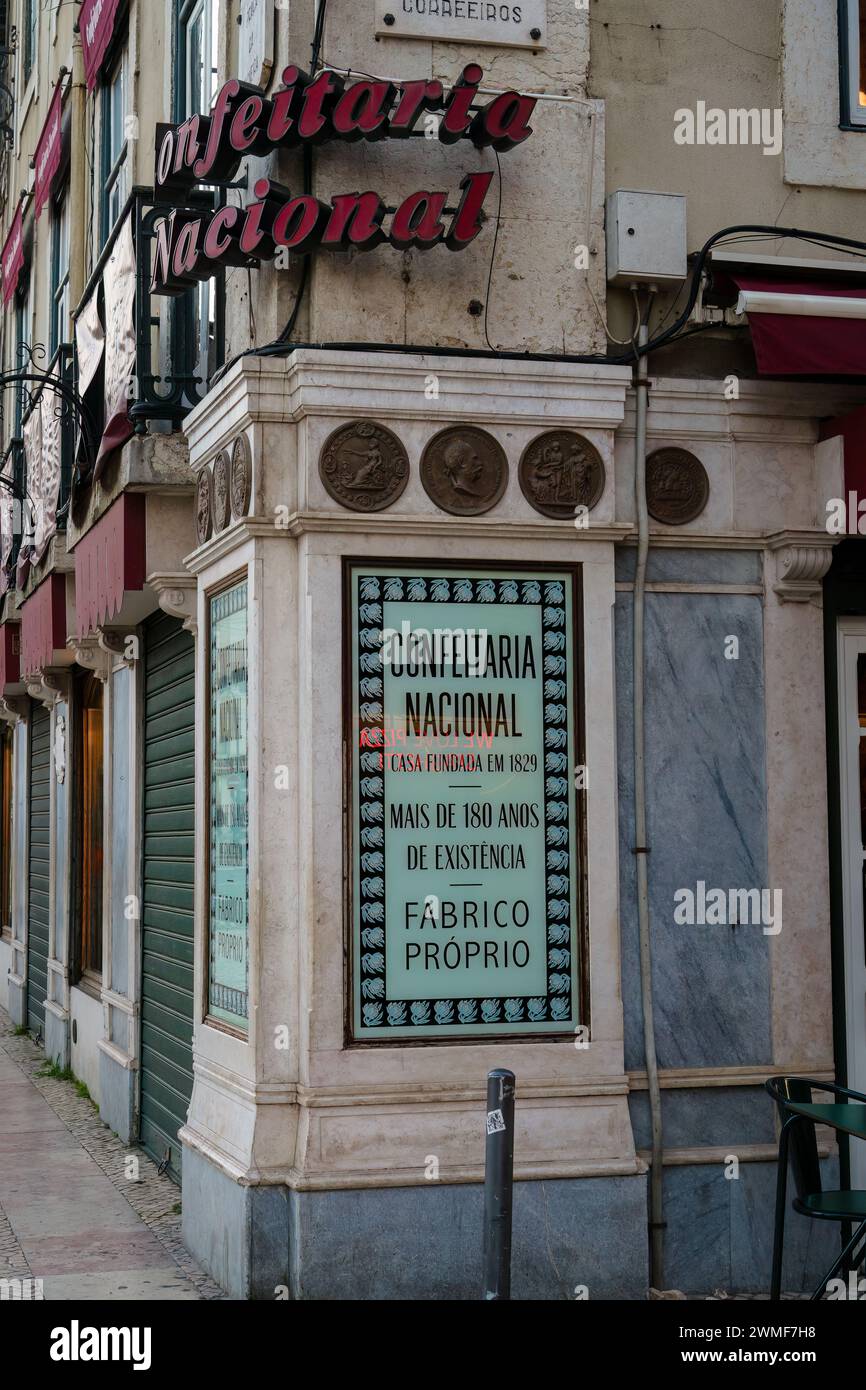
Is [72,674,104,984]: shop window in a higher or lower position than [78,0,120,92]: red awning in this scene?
lower

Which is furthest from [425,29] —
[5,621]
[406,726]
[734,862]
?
[5,621]

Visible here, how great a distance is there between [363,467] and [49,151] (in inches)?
382

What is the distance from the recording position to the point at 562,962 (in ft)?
24.6

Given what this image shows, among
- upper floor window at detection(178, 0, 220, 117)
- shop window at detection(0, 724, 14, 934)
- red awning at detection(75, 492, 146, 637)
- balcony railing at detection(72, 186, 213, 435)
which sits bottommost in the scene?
shop window at detection(0, 724, 14, 934)

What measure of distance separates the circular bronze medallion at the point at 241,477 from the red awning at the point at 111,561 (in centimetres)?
158

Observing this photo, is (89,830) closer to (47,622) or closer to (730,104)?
(47,622)

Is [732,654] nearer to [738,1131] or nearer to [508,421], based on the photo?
[508,421]

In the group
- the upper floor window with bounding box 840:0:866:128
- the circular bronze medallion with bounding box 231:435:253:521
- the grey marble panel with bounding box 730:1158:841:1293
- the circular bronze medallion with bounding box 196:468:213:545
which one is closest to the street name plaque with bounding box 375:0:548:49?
the upper floor window with bounding box 840:0:866:128

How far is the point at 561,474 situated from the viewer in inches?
301

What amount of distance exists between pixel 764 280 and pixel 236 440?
2.57 meters

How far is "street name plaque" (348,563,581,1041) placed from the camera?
7340 millimetres

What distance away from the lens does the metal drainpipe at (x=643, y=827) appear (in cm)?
752

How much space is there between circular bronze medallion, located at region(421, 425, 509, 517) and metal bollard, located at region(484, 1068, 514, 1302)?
9.37ft

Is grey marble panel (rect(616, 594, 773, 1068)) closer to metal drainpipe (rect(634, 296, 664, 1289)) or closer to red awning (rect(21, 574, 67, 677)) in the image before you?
metal drainpipe (rect(634, 296, 664, 1289))
